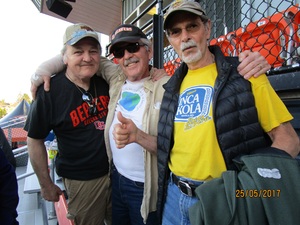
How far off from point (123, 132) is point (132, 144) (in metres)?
0.32

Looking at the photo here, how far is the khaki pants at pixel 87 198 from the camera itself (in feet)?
6.22

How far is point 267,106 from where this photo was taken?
1070 millimetres

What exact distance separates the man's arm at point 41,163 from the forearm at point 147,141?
970 mm

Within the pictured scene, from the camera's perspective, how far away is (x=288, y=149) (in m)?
1.03

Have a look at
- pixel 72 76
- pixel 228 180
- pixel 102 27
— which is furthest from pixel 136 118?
pixel 102 27

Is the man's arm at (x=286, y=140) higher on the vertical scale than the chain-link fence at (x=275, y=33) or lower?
lower

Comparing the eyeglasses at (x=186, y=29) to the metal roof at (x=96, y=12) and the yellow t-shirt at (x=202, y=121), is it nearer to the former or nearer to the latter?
the yellow t-shirt at (x=202, y=121)

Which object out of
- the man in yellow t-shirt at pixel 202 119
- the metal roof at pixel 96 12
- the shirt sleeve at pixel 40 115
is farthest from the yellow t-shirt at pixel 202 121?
the metal roof at pixel 96 12

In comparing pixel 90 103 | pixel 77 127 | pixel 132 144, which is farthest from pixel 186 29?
pixel 77 127

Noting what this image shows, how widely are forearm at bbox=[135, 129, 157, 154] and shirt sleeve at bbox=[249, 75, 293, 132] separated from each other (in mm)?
664

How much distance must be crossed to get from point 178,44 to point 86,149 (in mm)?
1099
